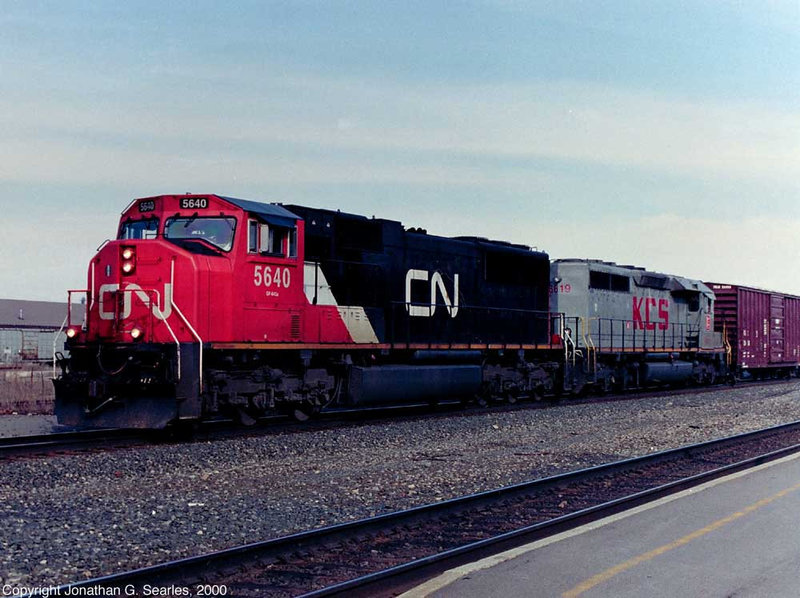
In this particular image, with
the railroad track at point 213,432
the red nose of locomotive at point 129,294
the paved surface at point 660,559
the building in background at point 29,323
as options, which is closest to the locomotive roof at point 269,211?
the red nose of locomotive at point 129,294

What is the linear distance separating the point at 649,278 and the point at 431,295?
12.3 meters

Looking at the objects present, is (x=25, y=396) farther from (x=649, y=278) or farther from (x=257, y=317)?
(x=649, y=278)

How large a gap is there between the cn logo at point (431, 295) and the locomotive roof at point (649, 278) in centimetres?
701

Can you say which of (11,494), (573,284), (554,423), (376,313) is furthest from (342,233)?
(573,284)

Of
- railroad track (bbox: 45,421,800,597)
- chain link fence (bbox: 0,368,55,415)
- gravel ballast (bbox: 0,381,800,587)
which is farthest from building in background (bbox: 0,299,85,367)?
railroad track (bbox: 45,421,800,597)

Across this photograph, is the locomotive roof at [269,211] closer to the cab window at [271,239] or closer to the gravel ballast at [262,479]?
the cab window at [271,239]

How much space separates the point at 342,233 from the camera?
17.4m

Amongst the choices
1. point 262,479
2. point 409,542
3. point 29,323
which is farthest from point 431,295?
point 29,323

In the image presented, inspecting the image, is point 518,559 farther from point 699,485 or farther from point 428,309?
point 428,309

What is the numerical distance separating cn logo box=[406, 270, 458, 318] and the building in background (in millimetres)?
50924

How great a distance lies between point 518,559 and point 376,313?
1153cm

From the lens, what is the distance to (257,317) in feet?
49.6

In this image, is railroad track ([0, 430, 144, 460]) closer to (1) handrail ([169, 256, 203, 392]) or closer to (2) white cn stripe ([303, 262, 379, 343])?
(1) handrail ([169, 256, 203, 392])

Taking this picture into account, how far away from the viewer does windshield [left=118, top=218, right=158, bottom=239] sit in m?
14.9
